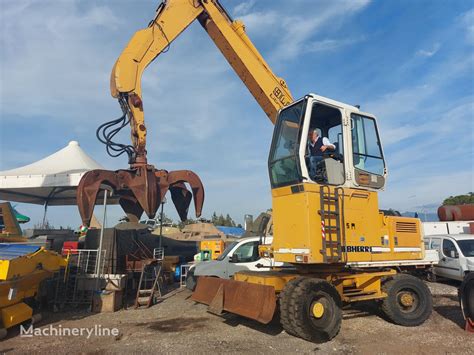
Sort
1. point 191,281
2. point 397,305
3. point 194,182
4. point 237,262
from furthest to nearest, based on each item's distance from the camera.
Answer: point 194,182 < point 191,281 < point 237,262 < point 397,305

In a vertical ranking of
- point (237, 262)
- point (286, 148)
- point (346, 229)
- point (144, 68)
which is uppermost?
point (144, 68)

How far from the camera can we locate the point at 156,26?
10852 mm

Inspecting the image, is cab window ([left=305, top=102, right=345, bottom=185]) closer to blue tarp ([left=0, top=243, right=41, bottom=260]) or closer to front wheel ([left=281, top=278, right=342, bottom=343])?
front wheel ([left=281, top=278, right=342, bottom=343])

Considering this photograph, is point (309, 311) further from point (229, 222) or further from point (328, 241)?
point (229, 222)

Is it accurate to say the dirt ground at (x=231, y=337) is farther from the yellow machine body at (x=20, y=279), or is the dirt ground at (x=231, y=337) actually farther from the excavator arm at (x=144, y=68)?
the excavator arm at (x=144, y=68)

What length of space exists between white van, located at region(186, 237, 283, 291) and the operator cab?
3.35m

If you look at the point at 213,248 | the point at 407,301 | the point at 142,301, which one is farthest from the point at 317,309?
the point at 213,248

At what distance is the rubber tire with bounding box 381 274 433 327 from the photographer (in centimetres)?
630

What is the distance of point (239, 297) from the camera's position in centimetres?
571

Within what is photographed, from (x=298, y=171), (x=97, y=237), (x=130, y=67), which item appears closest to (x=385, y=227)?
(x=298, y=171)


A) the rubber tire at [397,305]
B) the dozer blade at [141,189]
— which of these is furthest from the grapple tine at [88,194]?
the rubber tire at [397,305]

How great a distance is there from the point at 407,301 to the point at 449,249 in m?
5.88

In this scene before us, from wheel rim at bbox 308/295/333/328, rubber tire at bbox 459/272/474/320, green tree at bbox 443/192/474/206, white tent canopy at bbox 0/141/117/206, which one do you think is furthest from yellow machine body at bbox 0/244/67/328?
green tree at bbox 443/192/474/206

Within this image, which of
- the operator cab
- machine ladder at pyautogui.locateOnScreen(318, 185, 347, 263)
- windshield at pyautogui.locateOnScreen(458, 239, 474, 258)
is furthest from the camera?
windshield at pyautogui.locateOnScreen(458, 239, 474, 258)
